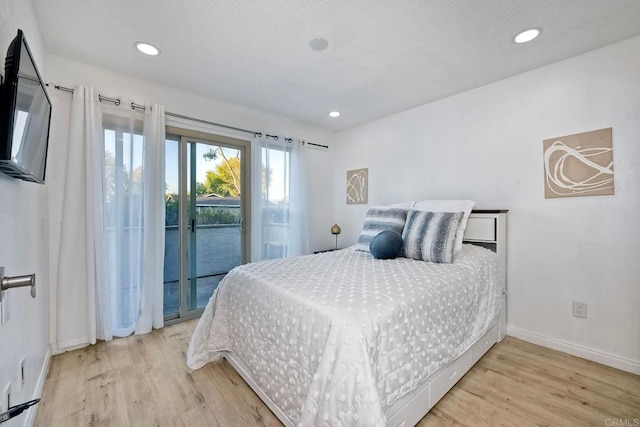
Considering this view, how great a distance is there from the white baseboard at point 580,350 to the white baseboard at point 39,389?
3428 mm

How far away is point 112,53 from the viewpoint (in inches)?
84.8

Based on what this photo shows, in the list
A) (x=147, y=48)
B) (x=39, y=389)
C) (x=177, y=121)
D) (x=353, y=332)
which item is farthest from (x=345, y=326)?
(x=177, y=121)

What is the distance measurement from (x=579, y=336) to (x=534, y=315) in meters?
0.30

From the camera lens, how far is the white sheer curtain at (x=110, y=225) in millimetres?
2227

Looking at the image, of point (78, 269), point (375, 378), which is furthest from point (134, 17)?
point (375, 378)

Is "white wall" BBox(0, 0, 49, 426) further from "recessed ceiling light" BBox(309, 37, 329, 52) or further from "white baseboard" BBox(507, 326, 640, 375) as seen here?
"white baseboard" BBox(507, 326, 640, 375)

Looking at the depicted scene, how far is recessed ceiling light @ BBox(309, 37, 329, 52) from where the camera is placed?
1.95 m

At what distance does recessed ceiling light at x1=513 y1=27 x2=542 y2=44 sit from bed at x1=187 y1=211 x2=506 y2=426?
1.64 m

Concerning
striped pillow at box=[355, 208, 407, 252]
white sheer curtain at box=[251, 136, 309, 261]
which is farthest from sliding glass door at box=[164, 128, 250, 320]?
striped pillow at box=[355, 208, 407, 252]

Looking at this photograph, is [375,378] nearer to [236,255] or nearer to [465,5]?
[465,5]

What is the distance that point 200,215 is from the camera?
3.01m

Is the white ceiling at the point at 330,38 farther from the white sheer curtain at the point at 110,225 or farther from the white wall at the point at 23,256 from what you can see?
the white sheer curtain at the point at 110,225

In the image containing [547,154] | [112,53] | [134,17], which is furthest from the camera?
[547,154]

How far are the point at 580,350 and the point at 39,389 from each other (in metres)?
3.82
